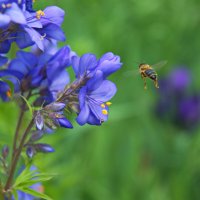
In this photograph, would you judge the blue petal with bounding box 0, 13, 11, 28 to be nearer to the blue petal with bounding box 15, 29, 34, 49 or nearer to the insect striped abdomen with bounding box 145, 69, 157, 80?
the blue petal with bounding box 15, 29, 34, 49

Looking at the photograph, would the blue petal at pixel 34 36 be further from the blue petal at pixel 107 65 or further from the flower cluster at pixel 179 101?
the flower cluster at pixel 179 101

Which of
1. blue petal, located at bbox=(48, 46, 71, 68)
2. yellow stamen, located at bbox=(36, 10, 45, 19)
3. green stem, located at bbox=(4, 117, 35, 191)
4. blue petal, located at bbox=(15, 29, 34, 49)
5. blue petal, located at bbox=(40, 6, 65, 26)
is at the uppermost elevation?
yellow stamen, located at bbox=(36, 10, 45, 19)

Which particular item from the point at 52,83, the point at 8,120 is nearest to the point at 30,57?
the point at 52,83

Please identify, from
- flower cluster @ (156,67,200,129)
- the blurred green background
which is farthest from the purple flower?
flower cluster @ (156,67,200,129)

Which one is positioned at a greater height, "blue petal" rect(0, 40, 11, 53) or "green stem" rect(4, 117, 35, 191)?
"blue petal" rect(0, 40, 11, 53)

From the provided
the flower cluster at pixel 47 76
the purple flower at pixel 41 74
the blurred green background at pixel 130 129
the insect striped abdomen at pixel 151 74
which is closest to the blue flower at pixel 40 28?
the flower cluster at pixel 47 76

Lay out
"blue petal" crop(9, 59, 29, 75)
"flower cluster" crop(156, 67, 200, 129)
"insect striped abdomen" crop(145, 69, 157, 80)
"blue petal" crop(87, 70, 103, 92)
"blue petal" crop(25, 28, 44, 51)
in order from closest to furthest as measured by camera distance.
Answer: "blue petal" crop(25, 28, 44, 51) < "blue petal" crop(87, 70, 103, 92) < "blue petal" crop(9, 59, 29, 75) < "insect striped abdomen" crop(145, 69, 157, 80) < "flower cluster" crop(156, 67, 200, 129)

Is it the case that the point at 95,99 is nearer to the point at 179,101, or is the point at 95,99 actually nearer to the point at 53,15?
the point at 53,15

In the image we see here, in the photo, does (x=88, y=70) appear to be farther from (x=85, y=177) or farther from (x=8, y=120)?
(x=85, y=177)
